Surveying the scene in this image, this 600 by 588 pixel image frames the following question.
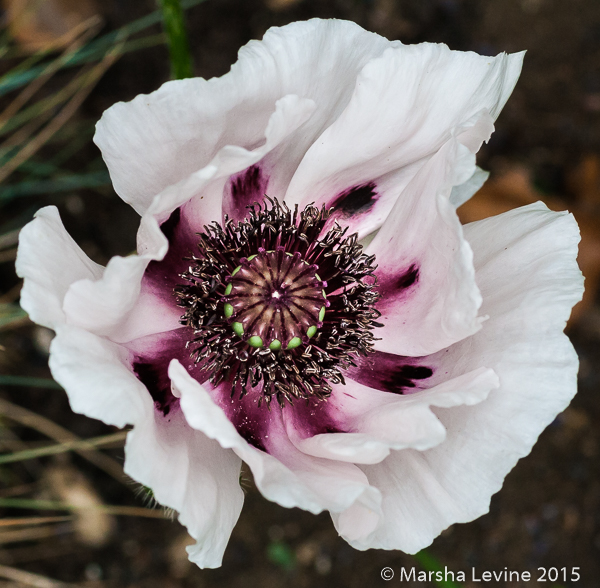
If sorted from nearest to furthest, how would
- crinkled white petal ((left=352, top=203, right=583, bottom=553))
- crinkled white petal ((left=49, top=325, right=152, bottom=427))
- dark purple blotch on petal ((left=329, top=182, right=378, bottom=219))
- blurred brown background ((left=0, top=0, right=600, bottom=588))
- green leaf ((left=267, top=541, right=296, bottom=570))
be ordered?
crinkled white petal ((left=49, top=325, right=152, bottom=427)) → crinkled white petal ((left=352, top=203, right=583, bottom=553)) → dark purple blotch on petal ((left=329, top=182, right=378, bottom=219)) → blurred brown background ((left=0, top=0, right=600, bottom=588)) → green leaf ((left=267, top=541, right=296, bottom=570))

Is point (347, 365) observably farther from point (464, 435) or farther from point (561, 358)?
point (561, 358)

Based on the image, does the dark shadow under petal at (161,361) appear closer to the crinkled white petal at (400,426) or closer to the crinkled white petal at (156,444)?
the crinkled white petal at (156,444)

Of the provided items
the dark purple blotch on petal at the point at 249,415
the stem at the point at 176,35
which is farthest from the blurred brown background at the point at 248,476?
the dark purple blotch on petal at the point at 249,415

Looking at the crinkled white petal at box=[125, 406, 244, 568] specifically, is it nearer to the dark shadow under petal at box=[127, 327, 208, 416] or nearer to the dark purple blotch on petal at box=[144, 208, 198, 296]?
the dark shadow under petal at box=[127, 327, 208, 416]

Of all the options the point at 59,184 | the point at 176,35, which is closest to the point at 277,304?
the point at 176,35

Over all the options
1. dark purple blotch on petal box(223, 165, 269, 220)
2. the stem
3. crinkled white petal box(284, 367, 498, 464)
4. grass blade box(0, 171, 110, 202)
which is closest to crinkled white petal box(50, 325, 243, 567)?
crinkled white petal box(284, 367, 498, 464)

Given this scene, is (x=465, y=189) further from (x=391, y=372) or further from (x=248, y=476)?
(x=248, y=476)
